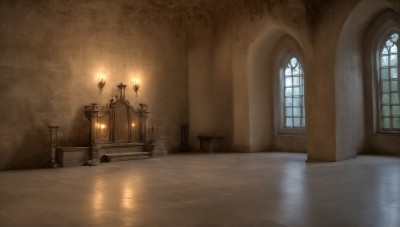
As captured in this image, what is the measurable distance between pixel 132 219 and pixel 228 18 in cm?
1085

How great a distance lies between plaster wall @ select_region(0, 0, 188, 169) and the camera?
10695 mm

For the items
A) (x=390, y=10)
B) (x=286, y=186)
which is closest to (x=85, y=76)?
(x=286, y=186)

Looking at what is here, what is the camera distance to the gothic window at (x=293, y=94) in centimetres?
1383

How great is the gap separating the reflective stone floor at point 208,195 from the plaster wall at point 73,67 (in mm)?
1745

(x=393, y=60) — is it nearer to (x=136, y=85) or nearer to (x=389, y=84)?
(x=389, y=84)

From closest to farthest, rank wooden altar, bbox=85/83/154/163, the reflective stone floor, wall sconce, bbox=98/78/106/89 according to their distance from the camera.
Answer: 1. the reflective stone floor
2. wooden altar, bbox=85/83/154/163
3. wall sconce, bbox=98/78/106/89

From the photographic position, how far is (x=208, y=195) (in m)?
6.03

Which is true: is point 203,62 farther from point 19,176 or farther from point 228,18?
point 19,176

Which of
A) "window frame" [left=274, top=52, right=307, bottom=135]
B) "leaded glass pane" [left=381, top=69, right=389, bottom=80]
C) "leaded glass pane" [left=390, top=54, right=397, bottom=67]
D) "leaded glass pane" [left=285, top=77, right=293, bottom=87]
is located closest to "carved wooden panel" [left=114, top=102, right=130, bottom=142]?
"window frame" [left=274, top=52, right=307, bottom=135]

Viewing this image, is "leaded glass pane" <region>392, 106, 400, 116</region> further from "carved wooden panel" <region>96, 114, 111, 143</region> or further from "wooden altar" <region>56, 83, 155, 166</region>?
"carved wooden panel" <region>96, 114, 111, 143</region>

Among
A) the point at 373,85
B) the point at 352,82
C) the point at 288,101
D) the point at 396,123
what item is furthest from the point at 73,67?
the point at 396,123

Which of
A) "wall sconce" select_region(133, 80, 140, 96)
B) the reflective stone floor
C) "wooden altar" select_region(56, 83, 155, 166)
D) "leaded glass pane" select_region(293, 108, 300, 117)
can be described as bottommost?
the reflective stone floor

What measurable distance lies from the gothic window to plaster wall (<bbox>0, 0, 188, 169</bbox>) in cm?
396

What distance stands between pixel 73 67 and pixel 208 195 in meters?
7.69
